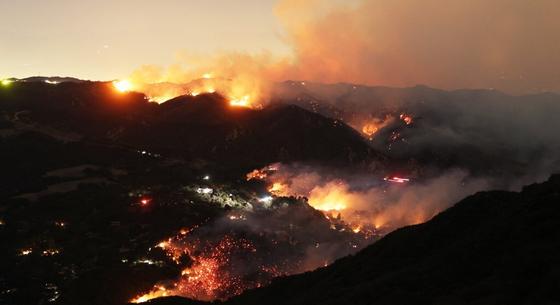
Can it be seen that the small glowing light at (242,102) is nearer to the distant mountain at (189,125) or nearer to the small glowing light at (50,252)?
the distant mountain at (189,125)

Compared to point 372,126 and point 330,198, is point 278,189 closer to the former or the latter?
point 330,198

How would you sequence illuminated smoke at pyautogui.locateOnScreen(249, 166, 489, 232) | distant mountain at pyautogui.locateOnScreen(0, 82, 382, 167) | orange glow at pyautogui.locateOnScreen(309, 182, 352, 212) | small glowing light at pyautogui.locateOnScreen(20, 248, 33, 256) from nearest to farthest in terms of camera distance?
1. small glowing light at pyautogui.locateOnScreen(20, 248, 33, 256)
2. illuminated smoke at pyautogui.locateOnScreen(249, 166, 489, 232)
3. orange glow at pyautogui.locateOnScreen(309, 182, 352, 212)
4. distant mountain at pyautogui.locateOnScreen(0, 82, 382, 167)

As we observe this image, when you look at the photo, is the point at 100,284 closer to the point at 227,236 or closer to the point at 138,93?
the point at 227,236

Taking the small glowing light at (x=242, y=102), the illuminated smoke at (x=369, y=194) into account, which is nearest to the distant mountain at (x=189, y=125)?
the small glowing light at (x=242, y=102)

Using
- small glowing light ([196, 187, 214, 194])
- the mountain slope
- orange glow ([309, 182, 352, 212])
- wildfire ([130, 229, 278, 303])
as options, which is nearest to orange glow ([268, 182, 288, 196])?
orange glow ([309, 182, 352, 212])

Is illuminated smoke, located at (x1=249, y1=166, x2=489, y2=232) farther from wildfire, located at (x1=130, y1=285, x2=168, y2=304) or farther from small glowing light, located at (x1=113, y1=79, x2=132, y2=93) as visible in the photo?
small glowing light, located at (x1=113, y1=79, x2=132, y2=93)

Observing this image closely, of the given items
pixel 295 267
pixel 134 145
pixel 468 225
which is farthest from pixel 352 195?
pixel 468 225
